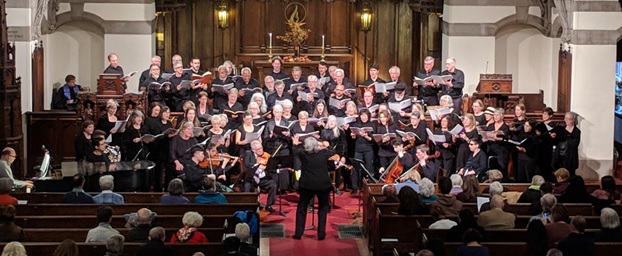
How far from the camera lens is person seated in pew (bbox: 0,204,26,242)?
1293 centimetres

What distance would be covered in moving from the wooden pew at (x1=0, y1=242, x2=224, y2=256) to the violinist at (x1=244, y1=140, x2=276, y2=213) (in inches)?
214

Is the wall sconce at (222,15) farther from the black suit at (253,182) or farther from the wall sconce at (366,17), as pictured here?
the black suit at (253,182)

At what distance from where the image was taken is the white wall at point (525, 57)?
24.5 metres

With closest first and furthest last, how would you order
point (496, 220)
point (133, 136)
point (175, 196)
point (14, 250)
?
point (14, 250), point (496, 220), point (175, 196), point (133, 136)

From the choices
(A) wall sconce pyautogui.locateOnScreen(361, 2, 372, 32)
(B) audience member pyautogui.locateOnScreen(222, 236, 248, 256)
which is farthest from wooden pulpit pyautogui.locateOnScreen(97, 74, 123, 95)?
(B) audience member pyautogui.locateOnScreen(222, 236, 248, 256)

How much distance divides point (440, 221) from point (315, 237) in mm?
3307

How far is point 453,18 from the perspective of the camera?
78.1 feet

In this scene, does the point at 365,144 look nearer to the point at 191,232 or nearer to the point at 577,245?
the point at 191,232

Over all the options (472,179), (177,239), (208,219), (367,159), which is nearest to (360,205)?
(367,159)

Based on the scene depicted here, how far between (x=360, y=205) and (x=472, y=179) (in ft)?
11.6

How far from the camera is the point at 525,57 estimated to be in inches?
968

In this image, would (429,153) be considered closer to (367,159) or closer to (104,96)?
(367,159)

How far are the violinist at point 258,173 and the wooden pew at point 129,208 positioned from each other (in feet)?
10.1

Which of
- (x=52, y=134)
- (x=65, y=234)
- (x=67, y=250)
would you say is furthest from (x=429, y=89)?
(x=67, y=250)
